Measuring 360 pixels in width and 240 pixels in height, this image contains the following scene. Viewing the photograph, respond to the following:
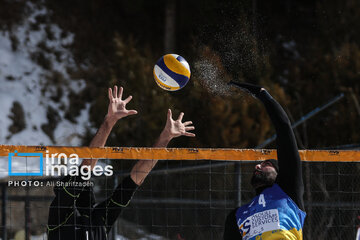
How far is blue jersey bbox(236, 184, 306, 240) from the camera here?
3.07 m

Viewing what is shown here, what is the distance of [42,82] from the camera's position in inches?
758

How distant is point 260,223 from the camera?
3.13 meters

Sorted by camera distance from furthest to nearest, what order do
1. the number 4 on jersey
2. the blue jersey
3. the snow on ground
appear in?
the snow on ground → the number 4 on jersey → the blue jersey

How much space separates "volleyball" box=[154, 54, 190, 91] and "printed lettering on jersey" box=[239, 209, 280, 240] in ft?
8.23

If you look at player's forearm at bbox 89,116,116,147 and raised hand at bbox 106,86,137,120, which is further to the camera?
raised hand at bbox 106,86,137,120

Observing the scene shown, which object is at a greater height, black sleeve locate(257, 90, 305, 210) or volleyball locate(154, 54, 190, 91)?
volleyball locate(154, 54, 190, 91)

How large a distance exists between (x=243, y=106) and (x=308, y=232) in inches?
252

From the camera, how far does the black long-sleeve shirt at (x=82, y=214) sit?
3.67 meters

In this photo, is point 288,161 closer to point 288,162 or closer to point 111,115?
point 288,162

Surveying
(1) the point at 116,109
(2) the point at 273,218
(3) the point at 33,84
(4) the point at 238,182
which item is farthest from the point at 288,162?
(3) the point at 33,84

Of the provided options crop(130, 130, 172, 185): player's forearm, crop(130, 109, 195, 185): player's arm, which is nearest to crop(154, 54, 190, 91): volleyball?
crop(130, 130, 172, 185): player's forearm

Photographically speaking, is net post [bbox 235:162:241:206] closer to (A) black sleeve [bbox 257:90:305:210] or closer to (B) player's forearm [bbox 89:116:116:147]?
(B) player's forearm [bbox 89:116:116:147]

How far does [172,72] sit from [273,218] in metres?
2.69

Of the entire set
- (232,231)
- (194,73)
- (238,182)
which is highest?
(194,73)
